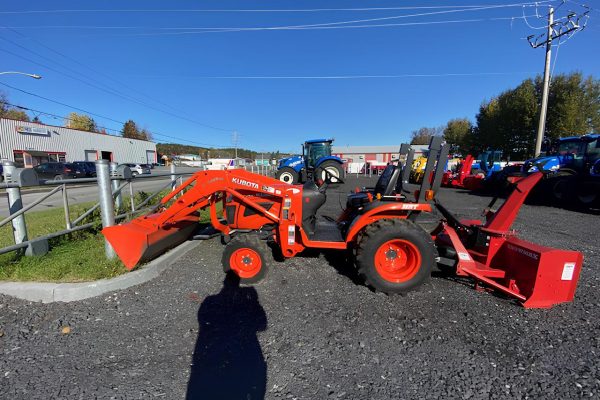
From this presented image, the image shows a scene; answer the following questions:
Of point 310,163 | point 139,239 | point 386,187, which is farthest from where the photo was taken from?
point 310,163

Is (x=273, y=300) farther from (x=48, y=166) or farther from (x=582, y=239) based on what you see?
(x=48, y=166)

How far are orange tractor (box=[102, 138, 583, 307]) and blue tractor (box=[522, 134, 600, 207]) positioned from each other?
8.46m

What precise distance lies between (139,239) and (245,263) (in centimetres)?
141

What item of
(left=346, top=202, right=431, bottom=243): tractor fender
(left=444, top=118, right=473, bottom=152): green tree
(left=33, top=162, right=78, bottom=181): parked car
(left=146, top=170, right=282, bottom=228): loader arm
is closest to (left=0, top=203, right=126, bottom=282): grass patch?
(left=146, top=170, right=282, bottom=228): loader arm

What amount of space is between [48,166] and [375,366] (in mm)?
28445

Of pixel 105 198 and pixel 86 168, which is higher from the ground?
pixel 105 198

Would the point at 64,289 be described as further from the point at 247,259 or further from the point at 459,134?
the point at 459,134

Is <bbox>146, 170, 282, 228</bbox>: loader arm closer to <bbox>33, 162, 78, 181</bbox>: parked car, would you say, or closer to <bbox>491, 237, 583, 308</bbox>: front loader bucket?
<bbox>491, 237, 583, 308</bbox>: front loader bucket

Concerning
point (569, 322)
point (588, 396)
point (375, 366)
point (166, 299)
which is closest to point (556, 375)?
point (588, 396)

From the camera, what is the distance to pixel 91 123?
217 feet

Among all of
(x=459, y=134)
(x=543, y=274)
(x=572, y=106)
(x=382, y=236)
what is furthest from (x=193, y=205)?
(x=459, y=134)

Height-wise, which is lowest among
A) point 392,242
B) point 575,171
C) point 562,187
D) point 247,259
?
point 247,259

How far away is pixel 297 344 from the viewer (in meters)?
2.73

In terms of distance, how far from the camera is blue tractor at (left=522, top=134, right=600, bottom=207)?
35.2 feet
